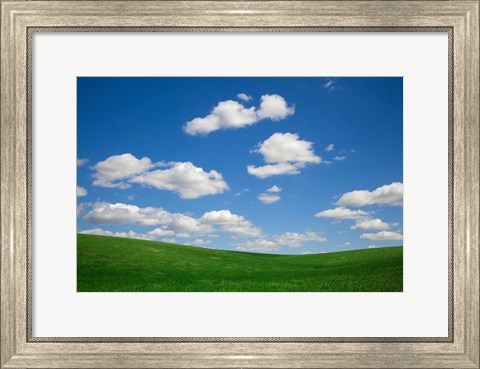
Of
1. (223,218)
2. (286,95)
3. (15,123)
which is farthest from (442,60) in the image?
(15,123)

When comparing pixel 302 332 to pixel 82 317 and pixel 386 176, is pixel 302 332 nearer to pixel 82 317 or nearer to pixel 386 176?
pixel 386 176

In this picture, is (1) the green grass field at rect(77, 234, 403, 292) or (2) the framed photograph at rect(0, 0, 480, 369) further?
(1) the green grass field at rect(77, 234, 403, 292)

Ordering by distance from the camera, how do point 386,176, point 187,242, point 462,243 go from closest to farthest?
point 462,243 → point 386,176 → point 187,242

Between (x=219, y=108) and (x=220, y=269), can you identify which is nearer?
(x=219, y=108)

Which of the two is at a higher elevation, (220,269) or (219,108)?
(219,108)

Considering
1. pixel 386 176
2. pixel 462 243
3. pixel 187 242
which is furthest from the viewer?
pixel 187 242
